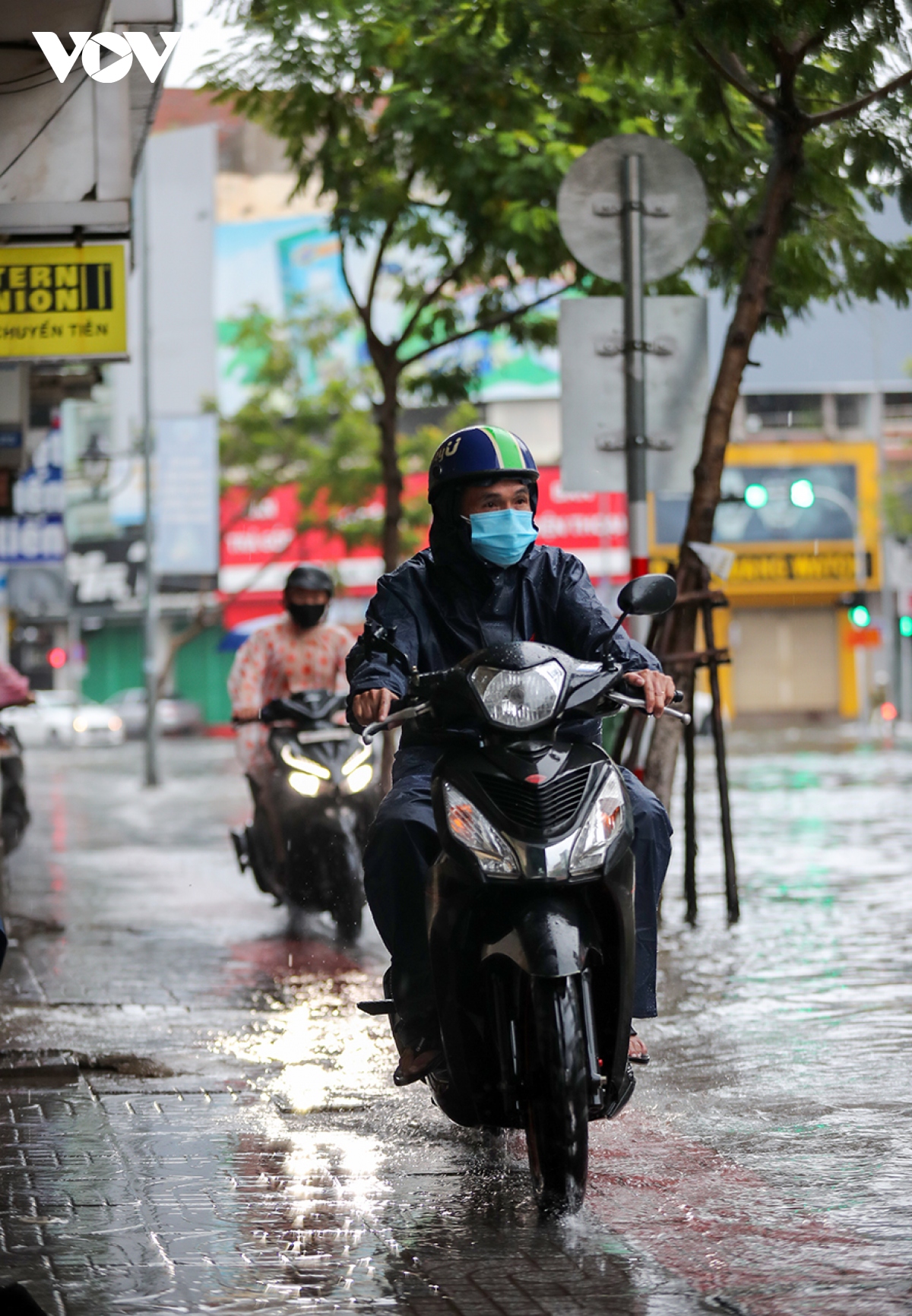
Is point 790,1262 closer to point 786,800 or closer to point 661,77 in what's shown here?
point 661,77

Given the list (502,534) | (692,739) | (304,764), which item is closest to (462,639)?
(502,534)

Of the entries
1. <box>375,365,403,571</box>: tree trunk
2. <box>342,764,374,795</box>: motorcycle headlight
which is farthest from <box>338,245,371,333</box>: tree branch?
<box>342,764,374,795</box>: motorcycle headlight

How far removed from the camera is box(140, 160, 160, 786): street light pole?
25125 mm

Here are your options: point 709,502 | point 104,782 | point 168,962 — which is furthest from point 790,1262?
point 104,782

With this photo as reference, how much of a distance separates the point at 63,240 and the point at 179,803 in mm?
12566

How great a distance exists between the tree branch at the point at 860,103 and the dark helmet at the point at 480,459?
453 centimetres

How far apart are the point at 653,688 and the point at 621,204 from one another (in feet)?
14.9

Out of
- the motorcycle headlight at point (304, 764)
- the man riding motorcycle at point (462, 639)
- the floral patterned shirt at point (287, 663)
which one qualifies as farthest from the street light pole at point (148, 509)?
the man riding motorcycle at point (462, 639)

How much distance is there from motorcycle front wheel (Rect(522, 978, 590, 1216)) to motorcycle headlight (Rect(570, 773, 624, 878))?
25 cm

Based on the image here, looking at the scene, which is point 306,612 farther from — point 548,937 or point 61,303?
point 548,937

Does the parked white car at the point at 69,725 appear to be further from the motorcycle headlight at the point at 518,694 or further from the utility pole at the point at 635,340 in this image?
the motorcycle headlight at the point at 518,694

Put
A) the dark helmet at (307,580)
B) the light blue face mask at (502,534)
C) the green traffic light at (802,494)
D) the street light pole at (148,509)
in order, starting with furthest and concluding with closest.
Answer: the street light pole at (148,509)
the green traffic light at (802,494)
the dark helmet at (307,580)
the light blue face mask at (502,534)

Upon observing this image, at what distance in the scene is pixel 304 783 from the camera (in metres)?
9.39

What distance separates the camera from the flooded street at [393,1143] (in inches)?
150
